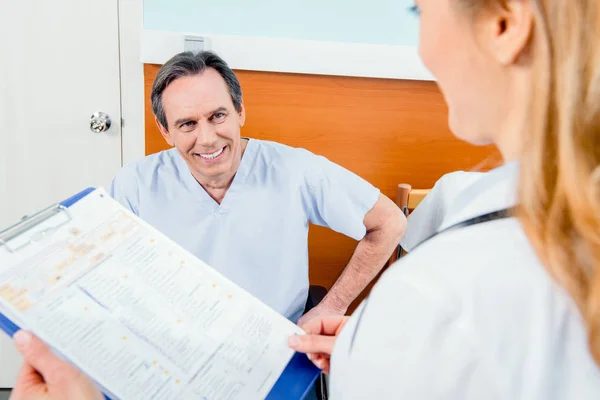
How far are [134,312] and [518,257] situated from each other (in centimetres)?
50

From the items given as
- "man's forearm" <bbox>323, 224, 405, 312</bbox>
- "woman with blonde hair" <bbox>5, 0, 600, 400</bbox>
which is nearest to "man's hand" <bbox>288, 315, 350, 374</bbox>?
"woman with blonde hair" <bbox>5, 0, 600, 400</bbox>

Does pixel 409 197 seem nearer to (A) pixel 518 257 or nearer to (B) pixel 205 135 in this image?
(B) pixel 205 135

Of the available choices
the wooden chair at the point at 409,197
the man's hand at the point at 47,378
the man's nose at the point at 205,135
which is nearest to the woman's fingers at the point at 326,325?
the man's hand at the point at 47,378

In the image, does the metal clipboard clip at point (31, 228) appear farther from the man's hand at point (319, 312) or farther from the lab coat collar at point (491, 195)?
the man's hand at point (319, 312)

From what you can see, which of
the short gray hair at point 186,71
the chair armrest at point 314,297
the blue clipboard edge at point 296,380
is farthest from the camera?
the chair armrest at point 314,297

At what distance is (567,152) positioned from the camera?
271 millimetres

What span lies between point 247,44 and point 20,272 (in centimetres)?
85

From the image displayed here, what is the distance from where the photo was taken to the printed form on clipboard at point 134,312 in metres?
0.50

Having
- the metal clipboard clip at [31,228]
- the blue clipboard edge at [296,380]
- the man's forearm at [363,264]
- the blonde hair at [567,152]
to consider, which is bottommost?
the man's forearm at [363,264]

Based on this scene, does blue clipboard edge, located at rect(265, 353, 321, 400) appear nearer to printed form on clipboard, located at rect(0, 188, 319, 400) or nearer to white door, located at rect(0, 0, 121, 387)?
printed form on clipboard, located at rect(0, 188, 319, 400)

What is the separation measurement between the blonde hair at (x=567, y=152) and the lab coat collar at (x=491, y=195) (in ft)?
0.10

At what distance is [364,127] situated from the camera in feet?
4.25

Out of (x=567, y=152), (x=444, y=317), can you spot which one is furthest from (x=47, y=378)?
(x=567, y=152)

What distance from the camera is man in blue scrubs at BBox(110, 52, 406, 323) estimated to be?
3.34ft
